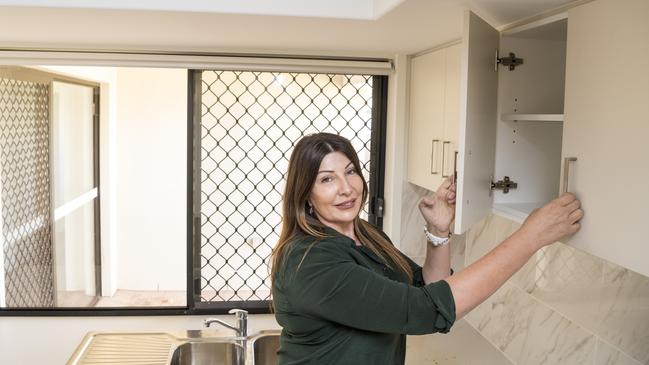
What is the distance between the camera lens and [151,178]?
193 inches

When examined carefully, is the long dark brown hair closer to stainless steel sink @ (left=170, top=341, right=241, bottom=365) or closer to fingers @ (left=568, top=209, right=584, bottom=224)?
fingers @ (left=568, top=209, right=584, bottom=224)

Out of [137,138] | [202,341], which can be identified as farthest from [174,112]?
[202,341]

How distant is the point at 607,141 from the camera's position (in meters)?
1.20

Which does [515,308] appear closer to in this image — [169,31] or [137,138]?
[169,31]

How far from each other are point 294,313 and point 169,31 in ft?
3.58

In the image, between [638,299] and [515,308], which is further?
[515,308]

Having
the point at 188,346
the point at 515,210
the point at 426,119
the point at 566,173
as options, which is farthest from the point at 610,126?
the point at 188,346

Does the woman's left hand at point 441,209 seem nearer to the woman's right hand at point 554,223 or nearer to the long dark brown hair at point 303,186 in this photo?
the long dark brown hair at point 303,186

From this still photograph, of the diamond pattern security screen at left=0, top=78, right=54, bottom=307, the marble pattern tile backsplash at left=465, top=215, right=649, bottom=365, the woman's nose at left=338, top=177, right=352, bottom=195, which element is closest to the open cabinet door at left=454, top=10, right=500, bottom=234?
the woman's nose at left=338, top=177, right=352, bottom=195

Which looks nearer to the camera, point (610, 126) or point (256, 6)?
point (610, 126)

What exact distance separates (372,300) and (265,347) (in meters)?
1.41

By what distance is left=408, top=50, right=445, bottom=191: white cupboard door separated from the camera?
222 centimetres

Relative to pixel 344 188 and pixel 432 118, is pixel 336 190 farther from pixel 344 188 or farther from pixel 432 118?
pixel 432 118

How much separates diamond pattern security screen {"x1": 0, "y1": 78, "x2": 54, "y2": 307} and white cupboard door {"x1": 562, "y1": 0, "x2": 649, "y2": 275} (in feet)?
8.38
